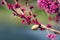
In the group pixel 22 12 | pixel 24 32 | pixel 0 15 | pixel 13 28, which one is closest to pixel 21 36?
pixel 24 32

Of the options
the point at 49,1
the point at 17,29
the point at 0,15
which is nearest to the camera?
the point at 49,1

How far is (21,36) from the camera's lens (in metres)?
1.64

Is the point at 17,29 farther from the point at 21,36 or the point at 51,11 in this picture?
the point at 51,11

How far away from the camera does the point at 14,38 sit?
168 cm

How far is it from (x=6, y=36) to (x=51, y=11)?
4.50ft

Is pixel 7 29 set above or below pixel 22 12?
above

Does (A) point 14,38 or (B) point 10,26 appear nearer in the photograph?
(A) point 14,38

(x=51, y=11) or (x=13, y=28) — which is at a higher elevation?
(x=13, y=28)

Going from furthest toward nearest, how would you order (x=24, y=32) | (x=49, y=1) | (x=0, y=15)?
(x=0, y=15) → (x=24, y=32) → (x=49, y=1)

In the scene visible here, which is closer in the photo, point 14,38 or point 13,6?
point 13,6

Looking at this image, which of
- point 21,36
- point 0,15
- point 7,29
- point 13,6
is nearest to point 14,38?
point 21,36

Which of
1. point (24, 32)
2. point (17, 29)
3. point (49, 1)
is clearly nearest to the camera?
point (49, 1)

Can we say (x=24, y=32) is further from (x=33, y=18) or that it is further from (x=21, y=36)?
(x=33, y=18)

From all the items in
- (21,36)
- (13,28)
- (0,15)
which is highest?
(0,15)
